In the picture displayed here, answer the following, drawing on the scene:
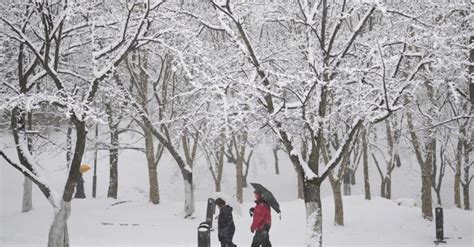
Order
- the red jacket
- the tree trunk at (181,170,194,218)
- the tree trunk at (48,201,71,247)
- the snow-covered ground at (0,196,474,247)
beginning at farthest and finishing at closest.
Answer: the tree trunk at (181,170,194,218), the snow-covered ground at (0,196,474,247), the tree trunk at (48,201,71,247), the red jacket

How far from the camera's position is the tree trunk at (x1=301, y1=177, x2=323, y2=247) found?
991 centimetres

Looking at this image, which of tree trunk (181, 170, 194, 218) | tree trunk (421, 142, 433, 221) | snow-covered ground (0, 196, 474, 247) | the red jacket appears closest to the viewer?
the red jacket

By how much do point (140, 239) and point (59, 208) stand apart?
15.0ft

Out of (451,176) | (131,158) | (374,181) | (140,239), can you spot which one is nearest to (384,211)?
(140,239)

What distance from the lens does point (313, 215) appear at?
1004cm

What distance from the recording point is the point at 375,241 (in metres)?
14.7

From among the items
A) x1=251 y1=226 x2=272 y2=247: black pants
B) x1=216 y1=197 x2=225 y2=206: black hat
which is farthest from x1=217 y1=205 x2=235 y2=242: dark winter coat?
x1=251 y1=226 x2=272 y2=247: black pants

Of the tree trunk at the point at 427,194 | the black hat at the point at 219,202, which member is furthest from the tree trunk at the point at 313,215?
the tree trunk at the point at 427,194

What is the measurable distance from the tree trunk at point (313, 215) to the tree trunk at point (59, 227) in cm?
535

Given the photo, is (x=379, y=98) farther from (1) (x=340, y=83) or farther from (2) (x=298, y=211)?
(2) (x=298, y=211)

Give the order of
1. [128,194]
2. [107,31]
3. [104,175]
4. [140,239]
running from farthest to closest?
1. [104,175]
2. [128,194]
3. [140,239]
4. [107,31]

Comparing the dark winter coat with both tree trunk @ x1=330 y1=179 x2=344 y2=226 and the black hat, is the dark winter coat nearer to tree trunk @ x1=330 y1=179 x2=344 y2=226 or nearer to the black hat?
the black hat

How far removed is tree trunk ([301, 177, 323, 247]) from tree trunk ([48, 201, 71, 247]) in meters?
5.35

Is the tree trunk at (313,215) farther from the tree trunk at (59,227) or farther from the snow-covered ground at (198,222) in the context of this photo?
the tree trunk at (59,227)
